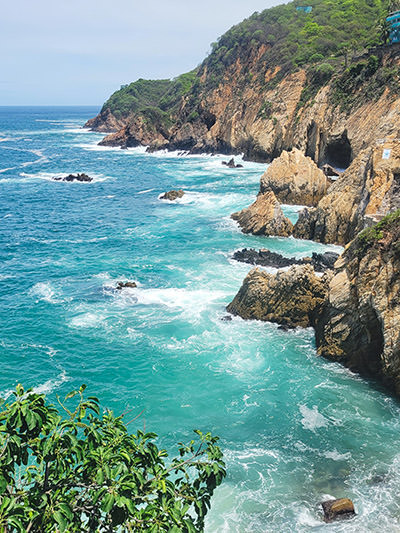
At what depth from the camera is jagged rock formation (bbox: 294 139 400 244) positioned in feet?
110

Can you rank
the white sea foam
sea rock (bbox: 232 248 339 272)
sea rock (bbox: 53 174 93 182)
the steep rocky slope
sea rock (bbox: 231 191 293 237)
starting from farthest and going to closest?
1. sea rock (bbox: 53 174 93 182)
2. the steep rocky slope
3. sea rock (bbox: 231 191 293 237)
4. sea rock (bbox: 232 248 339 272)
5. the white sea foam

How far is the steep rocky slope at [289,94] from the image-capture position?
64438 mm

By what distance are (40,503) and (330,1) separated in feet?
461

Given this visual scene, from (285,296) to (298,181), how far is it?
28422 millimetres

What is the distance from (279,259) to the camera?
3819cm

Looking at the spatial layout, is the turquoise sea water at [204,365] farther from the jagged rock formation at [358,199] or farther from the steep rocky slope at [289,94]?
the steep rocky slope at [289,94]

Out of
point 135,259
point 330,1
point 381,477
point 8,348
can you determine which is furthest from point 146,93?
point 381,477

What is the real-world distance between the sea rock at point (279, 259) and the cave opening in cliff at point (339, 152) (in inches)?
1231

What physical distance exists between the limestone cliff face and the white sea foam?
33443 millimetres

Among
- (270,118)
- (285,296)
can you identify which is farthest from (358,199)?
(270,118)

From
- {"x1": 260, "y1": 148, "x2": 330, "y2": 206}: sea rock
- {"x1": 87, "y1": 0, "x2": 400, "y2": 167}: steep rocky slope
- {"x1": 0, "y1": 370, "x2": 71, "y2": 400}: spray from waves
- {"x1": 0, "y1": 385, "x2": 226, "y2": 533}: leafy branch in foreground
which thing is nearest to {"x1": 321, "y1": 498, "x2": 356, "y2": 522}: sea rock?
{"x1": 0, "y1": 385, "x2": 226, "y2": 533}: leafy branch in foreground

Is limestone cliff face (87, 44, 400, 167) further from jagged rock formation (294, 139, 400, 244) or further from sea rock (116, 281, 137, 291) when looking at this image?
sea rock (116, 281, 137, 291)

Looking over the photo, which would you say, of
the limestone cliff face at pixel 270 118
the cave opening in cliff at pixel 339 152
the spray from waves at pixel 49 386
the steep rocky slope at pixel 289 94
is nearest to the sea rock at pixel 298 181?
the limestone cliff face at pixel 270 118

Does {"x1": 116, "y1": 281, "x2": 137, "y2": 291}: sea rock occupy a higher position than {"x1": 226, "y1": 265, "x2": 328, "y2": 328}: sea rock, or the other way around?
{"x1": 226, "y1": 265, "x2": 328, "y2": 328}: sea rock
